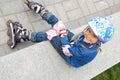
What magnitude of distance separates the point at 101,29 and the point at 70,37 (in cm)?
57

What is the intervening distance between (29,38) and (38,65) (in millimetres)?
511

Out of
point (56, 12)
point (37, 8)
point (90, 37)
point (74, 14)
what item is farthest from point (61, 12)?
point (90, 37)

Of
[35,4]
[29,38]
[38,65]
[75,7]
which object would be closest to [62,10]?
[75,7]

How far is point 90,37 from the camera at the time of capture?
12.7 ft

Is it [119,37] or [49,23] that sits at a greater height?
[49,23]

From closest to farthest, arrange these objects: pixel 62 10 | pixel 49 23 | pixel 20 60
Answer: pixel 20 60
pixel 49 23
pixel 62 10

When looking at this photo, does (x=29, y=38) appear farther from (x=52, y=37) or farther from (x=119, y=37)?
(x=119, y=37)

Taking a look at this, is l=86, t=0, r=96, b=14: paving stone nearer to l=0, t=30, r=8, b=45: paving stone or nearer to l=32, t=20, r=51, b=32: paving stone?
l=32, t=20, r=51, b=32: paving stone

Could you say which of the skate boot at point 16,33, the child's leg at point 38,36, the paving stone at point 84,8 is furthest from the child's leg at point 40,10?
the paving stone at point 84,8

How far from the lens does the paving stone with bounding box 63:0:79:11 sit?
5266 millimetres

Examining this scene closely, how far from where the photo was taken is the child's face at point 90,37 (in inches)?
152

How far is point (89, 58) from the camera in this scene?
13.6 feet

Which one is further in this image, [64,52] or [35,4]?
[35,4]

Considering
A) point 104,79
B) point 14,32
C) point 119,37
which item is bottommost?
point 104,79
